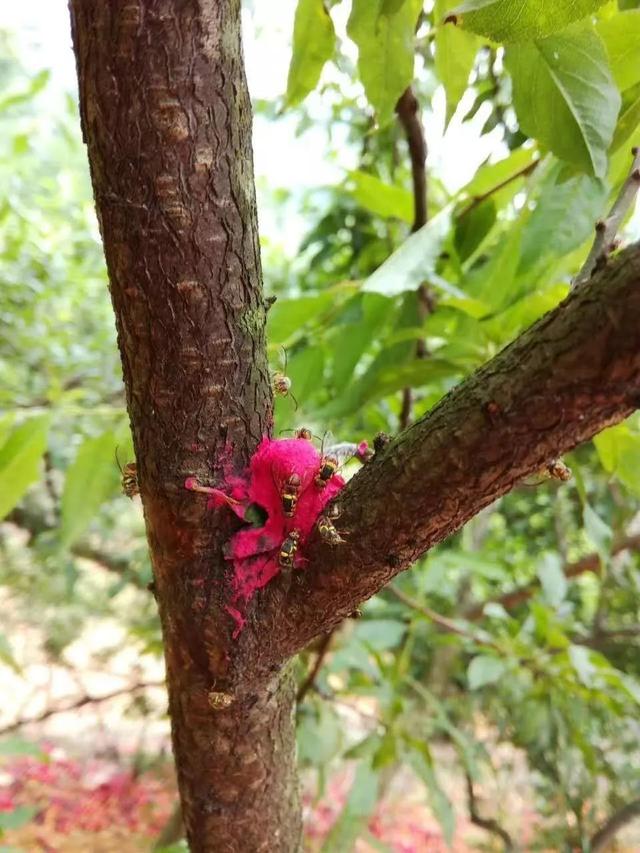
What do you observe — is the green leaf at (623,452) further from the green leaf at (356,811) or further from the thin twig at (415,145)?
the green leaf at (356,811)

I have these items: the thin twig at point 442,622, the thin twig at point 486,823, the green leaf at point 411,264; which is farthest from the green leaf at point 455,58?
the thin twig at point 486,823

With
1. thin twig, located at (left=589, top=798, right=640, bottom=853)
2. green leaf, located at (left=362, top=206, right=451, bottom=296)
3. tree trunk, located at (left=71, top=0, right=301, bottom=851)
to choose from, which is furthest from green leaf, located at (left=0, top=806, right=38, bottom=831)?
thin twig, located at (left=589, top=798, right=640, bottom=853)

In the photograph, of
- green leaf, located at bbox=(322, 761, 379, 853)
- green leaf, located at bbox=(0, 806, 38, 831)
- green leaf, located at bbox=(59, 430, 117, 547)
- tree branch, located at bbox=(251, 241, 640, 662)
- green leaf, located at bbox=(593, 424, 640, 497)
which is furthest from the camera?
green leaf, located at bbox=(322, 761, 379, 853)

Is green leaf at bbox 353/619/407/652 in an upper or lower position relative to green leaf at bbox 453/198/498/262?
lower

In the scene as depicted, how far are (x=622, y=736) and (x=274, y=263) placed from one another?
1395mm

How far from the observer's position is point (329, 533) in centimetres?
36

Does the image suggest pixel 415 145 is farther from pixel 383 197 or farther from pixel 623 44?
pixel 623 44

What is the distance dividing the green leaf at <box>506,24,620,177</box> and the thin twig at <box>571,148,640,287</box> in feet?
0.18

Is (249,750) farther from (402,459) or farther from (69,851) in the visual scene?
(69,851)

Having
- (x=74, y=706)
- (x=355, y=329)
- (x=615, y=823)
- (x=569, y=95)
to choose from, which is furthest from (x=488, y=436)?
(x=615, y=823)

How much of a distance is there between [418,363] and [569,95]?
29 cm

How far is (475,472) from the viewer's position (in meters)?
0.31

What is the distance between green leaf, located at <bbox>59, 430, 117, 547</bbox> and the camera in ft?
2.25

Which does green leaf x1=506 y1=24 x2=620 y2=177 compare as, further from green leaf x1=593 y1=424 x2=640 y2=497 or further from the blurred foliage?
green leaf x1=593 y1=424 x2=640 y2=497
